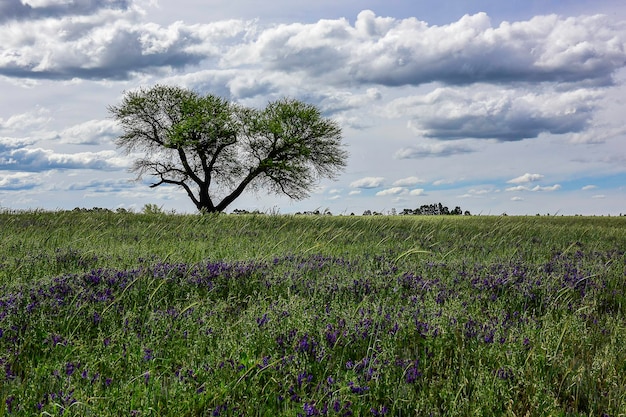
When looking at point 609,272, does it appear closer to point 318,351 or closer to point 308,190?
point 318,351

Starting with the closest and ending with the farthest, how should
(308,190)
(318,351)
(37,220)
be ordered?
(318,351) < (37,220) < (308,190)

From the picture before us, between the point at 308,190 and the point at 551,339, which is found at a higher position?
the point at 308,190

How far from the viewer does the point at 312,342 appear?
4477 millimetres

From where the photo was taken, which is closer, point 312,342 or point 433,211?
point 312,342

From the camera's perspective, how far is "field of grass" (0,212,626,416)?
144 inches

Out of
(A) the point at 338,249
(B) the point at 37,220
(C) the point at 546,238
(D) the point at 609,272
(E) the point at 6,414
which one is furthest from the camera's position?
(B) the point at 37,220

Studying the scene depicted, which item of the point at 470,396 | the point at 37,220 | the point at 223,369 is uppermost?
the point at 37,220

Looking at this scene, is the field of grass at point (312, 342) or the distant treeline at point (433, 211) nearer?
the field of grass at point (312, 342)

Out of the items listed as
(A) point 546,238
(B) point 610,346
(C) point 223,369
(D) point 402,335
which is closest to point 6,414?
(C) point 223,369

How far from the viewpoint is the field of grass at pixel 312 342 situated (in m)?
3.65

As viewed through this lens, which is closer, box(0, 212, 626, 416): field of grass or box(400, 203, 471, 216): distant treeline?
box(0, 212, 626, 416): field of grass

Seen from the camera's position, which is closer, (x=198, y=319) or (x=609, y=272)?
(x=198, y=319)

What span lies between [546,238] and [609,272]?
601cm

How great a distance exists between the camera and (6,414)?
11.2 ft
